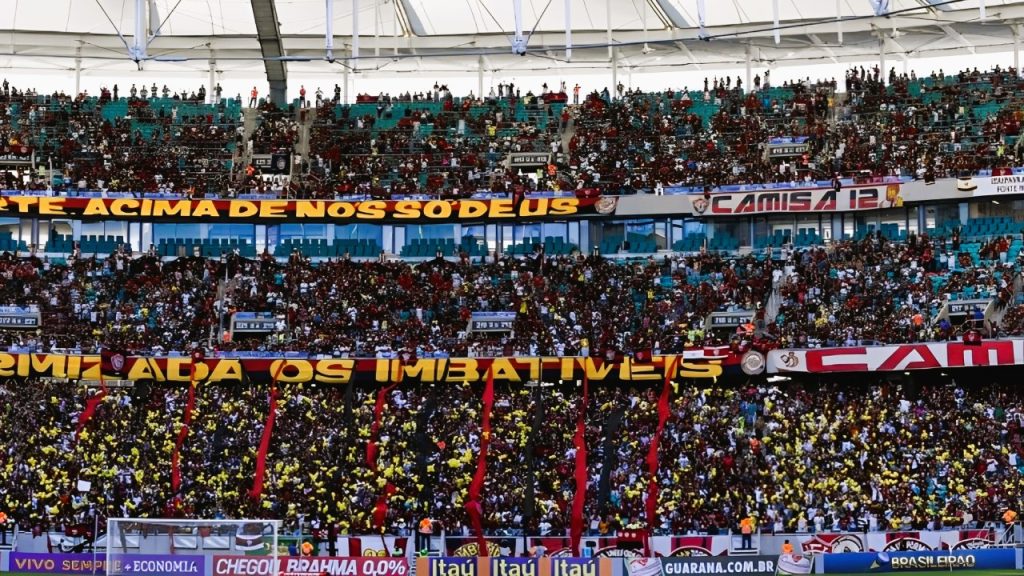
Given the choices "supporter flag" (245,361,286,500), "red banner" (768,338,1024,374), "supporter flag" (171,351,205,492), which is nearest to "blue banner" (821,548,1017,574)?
"red banner" (768,338,1024,374)

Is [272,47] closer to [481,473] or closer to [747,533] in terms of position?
[481,473]

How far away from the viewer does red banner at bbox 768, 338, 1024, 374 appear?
4759 centimetres

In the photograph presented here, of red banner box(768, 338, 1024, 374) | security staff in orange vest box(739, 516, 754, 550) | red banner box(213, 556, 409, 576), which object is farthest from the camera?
red banner box(768, 338, 1024, 374)

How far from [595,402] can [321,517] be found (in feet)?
36.5

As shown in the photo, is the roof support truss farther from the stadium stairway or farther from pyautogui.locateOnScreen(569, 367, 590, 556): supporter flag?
pyautogui.locateOnScreen(569, 367, 590, 556): supporter flag

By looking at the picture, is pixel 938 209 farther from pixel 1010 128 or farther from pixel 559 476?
pixel 559 476

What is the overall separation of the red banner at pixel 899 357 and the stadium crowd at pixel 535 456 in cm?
93

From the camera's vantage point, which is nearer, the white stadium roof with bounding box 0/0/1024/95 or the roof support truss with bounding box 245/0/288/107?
the roof support truss with bounding box 245/0/288/107

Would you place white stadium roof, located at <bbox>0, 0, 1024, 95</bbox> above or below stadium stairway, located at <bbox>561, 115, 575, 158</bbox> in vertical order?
above

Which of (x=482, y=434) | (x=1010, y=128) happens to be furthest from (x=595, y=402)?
(x=1010, y=128)

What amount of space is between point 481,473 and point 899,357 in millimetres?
14927

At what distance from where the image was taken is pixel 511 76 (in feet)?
232

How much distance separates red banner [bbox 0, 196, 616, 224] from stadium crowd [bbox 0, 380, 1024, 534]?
9306 mm

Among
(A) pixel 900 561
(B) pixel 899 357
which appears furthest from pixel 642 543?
(B) pixel 899 357
